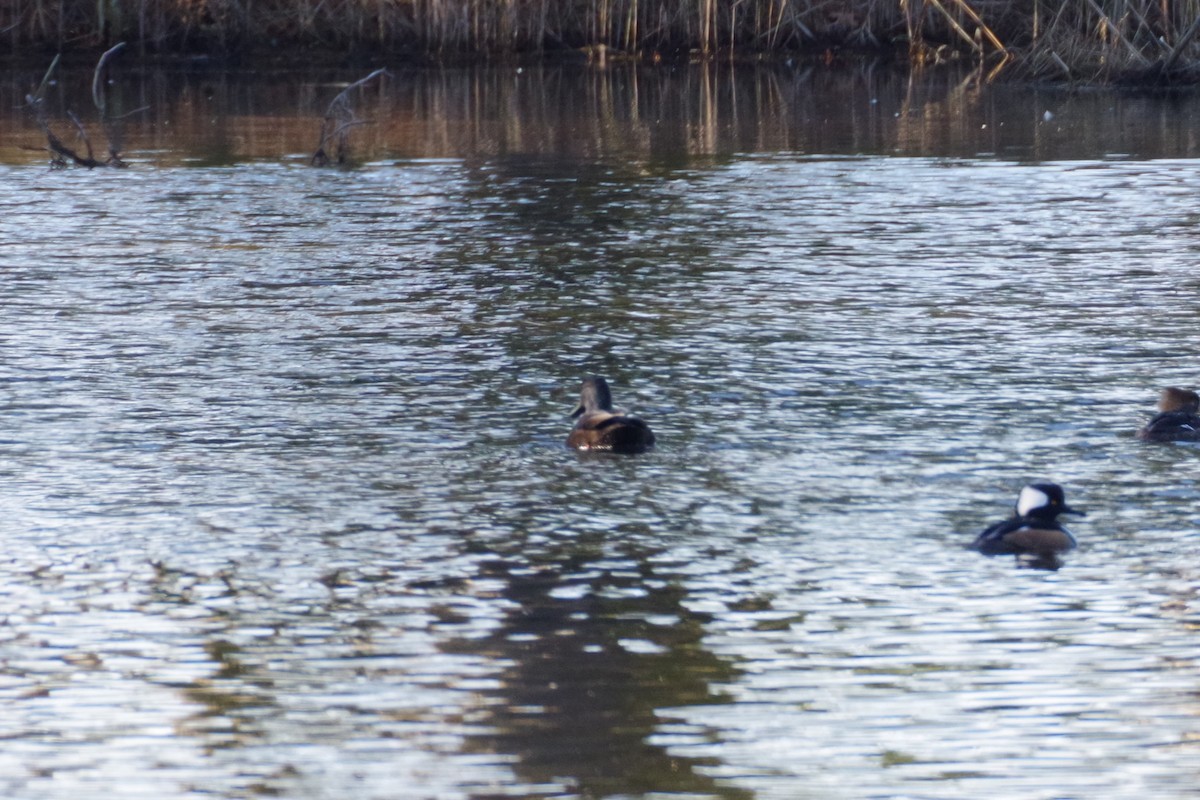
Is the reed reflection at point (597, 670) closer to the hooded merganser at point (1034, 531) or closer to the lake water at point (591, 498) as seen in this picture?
the lake water at point (591, 498)

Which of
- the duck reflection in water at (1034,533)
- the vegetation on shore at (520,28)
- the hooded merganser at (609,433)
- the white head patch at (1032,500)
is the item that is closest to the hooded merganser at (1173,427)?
the duck reflection in water at (1034,533)

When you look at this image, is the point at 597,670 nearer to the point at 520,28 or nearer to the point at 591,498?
the point at 591,498

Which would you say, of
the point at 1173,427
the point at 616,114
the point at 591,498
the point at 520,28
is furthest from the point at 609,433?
the point at 520,28

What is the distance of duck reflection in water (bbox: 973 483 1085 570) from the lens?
739 cm

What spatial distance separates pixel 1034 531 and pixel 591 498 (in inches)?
77.2

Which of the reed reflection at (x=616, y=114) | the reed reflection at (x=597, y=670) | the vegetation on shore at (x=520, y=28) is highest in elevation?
the vegetation on shore at (x=520, y=28)

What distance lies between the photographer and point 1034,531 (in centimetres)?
739

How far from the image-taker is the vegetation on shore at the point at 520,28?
3697 centimetres

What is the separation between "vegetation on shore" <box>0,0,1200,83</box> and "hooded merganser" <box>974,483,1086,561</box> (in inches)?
1104

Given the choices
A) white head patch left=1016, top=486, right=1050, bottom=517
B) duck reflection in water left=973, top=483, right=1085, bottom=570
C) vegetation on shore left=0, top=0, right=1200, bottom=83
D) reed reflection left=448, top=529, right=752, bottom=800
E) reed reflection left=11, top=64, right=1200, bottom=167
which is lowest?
reed reflection left=448, top=529, right=752, bottom=800

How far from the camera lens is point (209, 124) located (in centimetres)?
2677

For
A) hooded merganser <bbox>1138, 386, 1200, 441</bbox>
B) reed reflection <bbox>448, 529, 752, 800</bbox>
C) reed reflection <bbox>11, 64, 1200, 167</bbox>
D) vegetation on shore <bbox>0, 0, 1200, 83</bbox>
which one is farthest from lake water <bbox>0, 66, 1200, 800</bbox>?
vegetation on shore <bbox>0, 0, 1200, 83</bbox>

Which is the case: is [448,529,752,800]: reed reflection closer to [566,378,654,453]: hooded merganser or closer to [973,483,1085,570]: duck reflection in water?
[973,483,1085,570]: duck reflection in water

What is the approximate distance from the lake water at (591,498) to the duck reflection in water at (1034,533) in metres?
0.07
